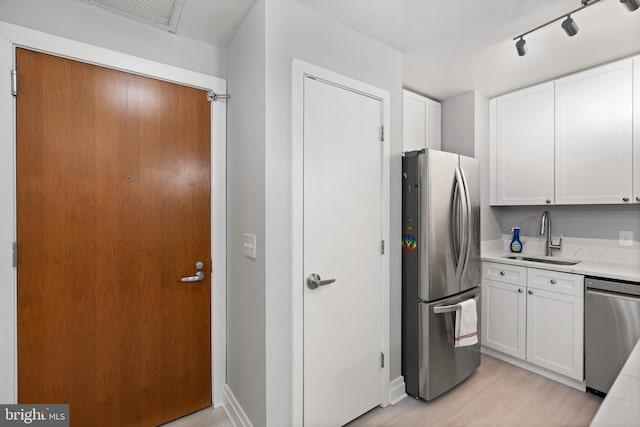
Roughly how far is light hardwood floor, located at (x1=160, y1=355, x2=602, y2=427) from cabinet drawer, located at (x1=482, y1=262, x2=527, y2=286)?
2.58 feet

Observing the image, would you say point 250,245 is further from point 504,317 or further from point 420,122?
point 504,317

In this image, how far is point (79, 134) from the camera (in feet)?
5.32

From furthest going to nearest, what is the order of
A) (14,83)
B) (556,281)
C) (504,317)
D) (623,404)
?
(504,317), (556,281), (14,83), (623,404)

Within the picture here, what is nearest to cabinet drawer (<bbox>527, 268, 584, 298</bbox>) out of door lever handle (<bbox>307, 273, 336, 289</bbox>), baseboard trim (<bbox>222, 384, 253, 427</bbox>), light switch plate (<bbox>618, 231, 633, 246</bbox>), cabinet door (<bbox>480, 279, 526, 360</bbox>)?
cabinet door (<bbox>480, 279, 526, 360</bbox>)

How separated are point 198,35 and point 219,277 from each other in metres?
1.61

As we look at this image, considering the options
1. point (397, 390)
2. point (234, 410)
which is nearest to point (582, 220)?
point (397, 390)

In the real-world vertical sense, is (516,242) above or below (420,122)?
below

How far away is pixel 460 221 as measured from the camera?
218 cm

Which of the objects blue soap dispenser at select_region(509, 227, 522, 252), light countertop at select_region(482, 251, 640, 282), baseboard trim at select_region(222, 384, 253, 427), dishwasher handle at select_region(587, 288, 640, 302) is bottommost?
baseboard trim at select_region(222, 384, 253, 427)

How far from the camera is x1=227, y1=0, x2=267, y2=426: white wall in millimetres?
1597

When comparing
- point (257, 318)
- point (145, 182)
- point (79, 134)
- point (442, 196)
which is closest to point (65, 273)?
point (145, 182)

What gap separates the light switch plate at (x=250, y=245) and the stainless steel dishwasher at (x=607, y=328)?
2393 mm

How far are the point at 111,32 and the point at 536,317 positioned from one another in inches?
142

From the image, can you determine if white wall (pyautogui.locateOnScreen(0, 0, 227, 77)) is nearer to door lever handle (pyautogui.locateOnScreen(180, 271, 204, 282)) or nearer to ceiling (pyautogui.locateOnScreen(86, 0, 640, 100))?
ceiling (pyautogui.locateOnScreen(86, 0, 640, 100))
